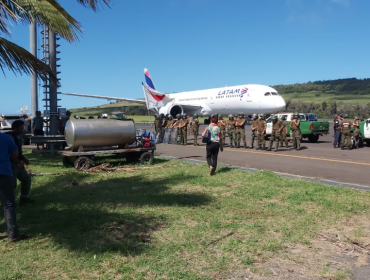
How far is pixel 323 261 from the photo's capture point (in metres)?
4.55

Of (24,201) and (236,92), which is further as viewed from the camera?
(236,92)

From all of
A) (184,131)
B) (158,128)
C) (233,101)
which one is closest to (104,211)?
(184,131)

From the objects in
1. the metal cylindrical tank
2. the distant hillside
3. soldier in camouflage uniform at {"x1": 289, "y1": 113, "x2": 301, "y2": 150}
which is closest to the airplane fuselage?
soldier in camouflage uniform at {"x1": 289, "y1": 113, "x2": 301, "y2": 150}

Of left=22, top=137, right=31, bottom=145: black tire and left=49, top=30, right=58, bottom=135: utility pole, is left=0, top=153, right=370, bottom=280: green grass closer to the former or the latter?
left=49, top=30, right=58, bottom=135: utility pole

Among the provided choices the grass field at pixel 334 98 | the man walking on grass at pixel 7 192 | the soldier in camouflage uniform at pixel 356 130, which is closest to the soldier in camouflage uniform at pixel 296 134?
the soldier in camouflage uniform at pixel 356 130

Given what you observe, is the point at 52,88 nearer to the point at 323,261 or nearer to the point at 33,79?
the point at 33,79

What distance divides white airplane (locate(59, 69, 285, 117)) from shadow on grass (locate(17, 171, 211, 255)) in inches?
1011

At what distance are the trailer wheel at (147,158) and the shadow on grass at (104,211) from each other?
2.61 m

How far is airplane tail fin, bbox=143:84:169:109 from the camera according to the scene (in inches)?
1731

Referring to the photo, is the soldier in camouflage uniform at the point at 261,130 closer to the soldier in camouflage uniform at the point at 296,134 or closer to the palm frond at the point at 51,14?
the soldier in camouflage uniform at the point at 296,134

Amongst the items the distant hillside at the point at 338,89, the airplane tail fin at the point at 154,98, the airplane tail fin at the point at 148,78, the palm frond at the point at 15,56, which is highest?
the distant hillside at the point at 338,89

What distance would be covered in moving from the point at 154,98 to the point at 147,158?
32.5 m

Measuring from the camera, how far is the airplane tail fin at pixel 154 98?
43969 mm

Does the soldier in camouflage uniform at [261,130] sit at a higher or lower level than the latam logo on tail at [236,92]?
lower
